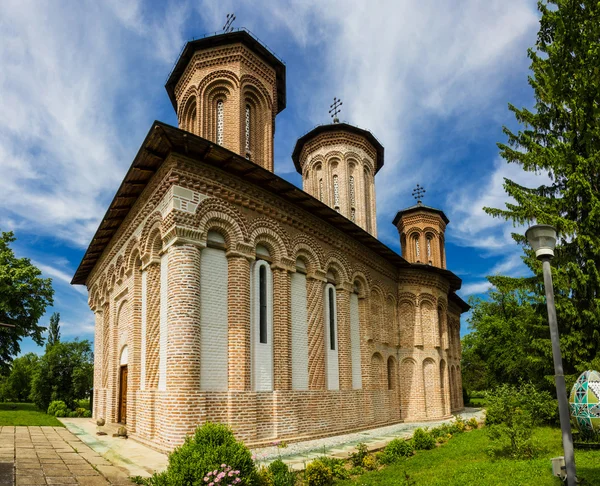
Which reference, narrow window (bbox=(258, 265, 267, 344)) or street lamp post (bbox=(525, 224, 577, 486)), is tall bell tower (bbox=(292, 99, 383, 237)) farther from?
street lamp post (bbox=(525, 224, 577, 486))

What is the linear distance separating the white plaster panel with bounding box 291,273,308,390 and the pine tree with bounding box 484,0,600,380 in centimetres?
613

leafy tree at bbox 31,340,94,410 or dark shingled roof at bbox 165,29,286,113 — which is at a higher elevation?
dark shingled roof at bbox 165,29,286,113

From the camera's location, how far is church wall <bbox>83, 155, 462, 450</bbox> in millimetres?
9820

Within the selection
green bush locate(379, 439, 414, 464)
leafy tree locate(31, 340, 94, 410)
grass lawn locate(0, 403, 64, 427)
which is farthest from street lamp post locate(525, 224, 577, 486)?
leafy tree locate(31, 340, 94, 410)

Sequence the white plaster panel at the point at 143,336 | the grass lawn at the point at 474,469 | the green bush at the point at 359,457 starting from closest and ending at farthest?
the grass lawn at the point at 474,469
the green bush at the point at 359,457
the white plaster panel at the point at 143,336

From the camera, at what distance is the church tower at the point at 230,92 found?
15.5 metres

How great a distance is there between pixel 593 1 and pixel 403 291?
12655mm

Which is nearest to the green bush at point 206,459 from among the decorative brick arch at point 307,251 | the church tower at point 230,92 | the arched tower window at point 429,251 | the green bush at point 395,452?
the green bush at point 395,452

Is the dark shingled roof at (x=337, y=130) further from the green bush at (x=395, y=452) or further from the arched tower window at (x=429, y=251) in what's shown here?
the green bush at (x=395, y=452)

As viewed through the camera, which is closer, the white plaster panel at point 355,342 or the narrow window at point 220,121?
the white plaster panel at point 355,342

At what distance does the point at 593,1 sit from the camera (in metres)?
9.91

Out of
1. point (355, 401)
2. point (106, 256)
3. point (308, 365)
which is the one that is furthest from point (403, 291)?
point (106, 256)

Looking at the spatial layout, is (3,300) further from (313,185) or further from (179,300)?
(179,300)

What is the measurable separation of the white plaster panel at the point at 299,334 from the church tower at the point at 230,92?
504 cm
